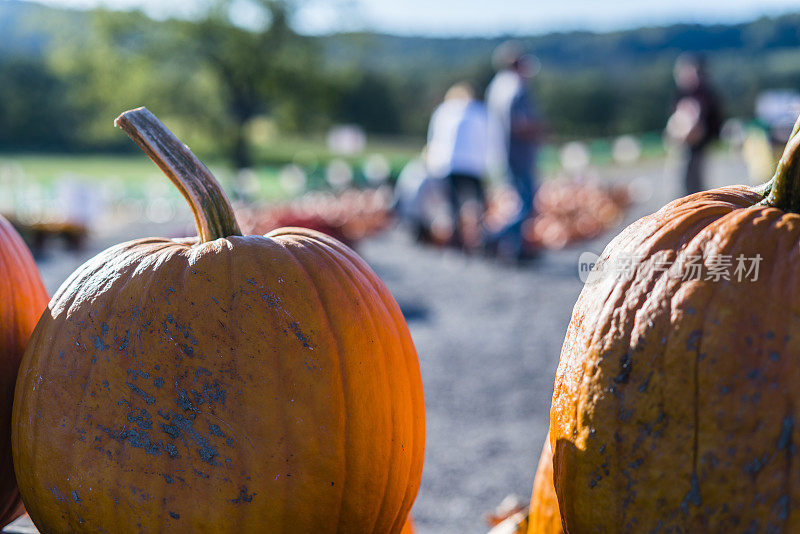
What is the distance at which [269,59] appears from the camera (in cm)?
3453

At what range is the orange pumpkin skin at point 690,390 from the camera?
933 mm

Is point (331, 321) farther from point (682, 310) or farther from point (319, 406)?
point (682, 310)

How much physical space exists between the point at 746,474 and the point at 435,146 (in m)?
8.44

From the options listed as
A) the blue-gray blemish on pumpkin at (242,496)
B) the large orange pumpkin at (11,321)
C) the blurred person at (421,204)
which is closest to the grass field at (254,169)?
the blurred person at (421,204)

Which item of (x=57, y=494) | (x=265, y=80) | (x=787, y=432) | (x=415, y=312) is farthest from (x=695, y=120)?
(x=265, y=80)

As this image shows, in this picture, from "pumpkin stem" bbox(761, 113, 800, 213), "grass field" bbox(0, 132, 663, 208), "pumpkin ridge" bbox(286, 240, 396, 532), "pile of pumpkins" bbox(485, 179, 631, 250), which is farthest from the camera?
"grass field" bbox(0, 132, 663, 208)

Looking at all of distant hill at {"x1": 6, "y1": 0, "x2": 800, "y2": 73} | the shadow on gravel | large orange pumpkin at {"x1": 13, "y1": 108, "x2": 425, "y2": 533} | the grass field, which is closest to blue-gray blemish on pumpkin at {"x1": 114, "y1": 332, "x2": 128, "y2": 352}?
large orange pumpkin at {"x1": 13, "y1": 108, "x2": 425, "y2": 533}

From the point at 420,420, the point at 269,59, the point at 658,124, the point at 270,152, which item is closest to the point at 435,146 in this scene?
the point at 420,420

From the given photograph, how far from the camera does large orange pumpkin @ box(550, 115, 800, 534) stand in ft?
3.06

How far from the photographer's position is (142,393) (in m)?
1.14

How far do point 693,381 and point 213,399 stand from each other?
2.36 ft

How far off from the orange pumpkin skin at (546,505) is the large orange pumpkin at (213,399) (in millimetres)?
273

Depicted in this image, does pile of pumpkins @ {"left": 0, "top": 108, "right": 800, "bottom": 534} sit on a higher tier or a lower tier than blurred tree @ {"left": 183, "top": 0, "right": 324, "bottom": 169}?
lower

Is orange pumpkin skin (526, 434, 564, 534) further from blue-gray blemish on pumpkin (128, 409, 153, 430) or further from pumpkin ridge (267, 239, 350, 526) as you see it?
blue-gray blemish on pumpkin (128, 409, 153, 430)
